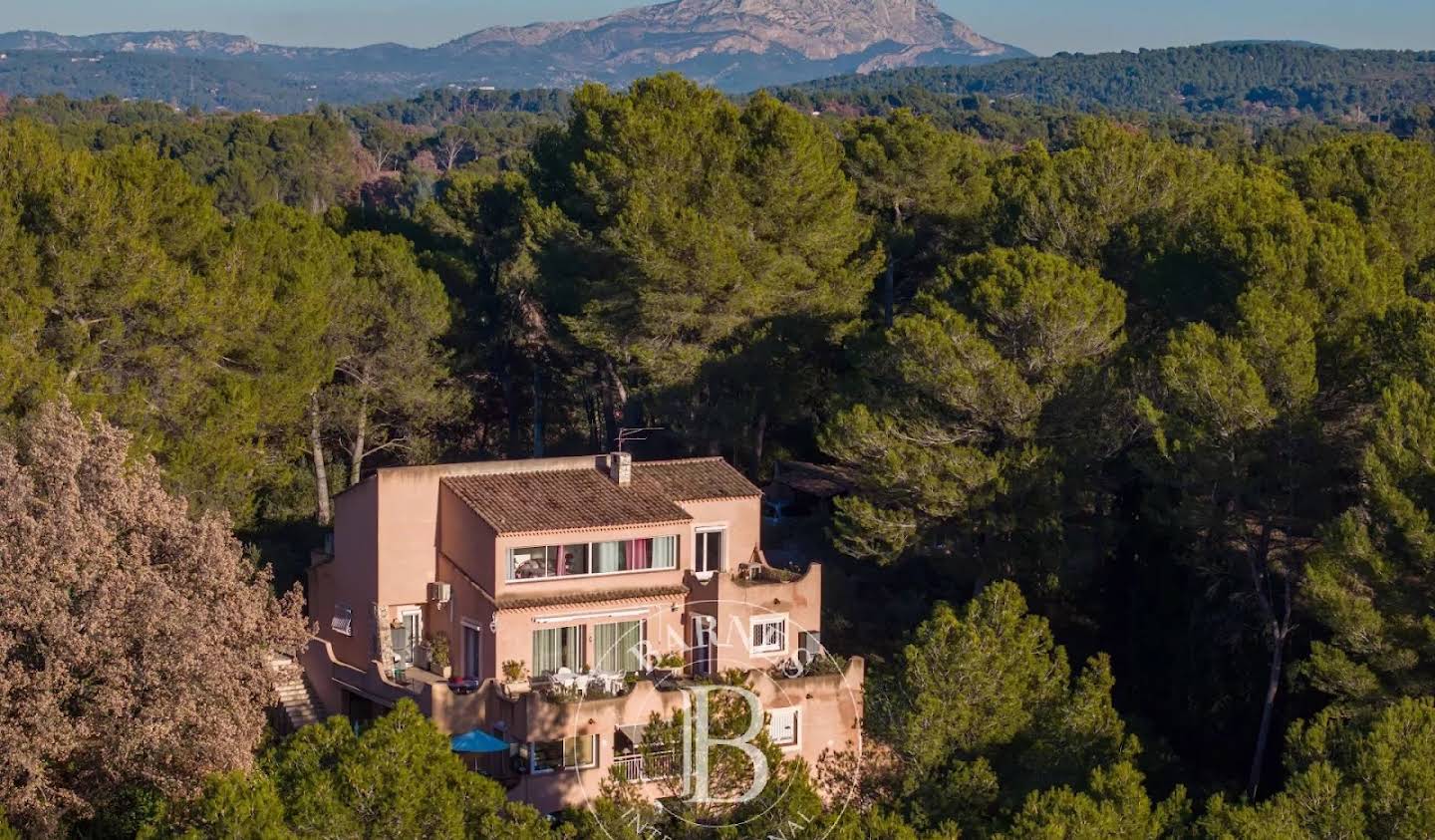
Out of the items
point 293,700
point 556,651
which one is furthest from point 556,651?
point 293,700

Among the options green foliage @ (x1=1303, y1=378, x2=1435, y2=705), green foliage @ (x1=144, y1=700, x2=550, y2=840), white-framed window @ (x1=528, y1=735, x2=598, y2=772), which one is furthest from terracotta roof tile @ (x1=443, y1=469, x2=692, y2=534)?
green foliage @ (x1=1303, y1=378, x2=1435, y2=705)

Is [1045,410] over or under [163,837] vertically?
over

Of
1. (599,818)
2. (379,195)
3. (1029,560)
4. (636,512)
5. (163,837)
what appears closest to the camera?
(163,837)

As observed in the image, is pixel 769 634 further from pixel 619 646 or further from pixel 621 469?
pixel 621 469

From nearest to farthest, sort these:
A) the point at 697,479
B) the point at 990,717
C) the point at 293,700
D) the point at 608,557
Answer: the point at 990,717, the point at 293,700, the point at 608,557, the point at 697,479

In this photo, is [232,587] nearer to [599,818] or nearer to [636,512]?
[599,818]

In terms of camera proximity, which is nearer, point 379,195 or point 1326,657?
point 1326,657

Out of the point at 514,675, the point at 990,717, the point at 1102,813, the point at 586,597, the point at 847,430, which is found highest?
the point at 847,430

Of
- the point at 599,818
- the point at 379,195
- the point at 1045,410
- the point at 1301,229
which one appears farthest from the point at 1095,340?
the point at 379,195
